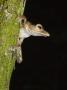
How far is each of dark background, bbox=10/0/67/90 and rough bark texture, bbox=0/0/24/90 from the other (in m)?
3.09

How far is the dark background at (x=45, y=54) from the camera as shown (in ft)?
13.5

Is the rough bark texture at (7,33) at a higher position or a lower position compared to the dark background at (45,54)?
higher

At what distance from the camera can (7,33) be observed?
0.96 m

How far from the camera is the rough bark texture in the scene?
95 cm

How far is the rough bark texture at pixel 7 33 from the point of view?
0.95 metres

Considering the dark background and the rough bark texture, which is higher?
the rough bark texture

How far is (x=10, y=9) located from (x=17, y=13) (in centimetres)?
3

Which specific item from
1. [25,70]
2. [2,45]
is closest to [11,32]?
[2,45]

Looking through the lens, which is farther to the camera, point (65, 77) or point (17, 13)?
point (65, 77)

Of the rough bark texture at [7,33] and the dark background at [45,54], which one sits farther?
the dark background at [45,54]

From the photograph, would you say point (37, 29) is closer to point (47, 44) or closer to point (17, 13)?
point (17, 13)

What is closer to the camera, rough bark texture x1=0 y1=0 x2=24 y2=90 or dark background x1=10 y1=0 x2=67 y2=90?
rough bark texture x1=0 y1=0 x2=24 y2=90

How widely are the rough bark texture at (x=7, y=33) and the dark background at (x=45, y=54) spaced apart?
309cm

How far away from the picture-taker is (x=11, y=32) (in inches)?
38.1
